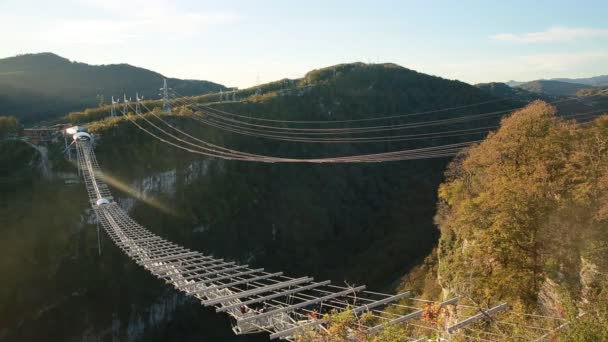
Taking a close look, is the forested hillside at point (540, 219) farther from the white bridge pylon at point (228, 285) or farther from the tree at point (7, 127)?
the tree at point (7, 127)

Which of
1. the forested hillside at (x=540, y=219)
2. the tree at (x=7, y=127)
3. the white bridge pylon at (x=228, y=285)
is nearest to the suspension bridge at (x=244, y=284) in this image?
the white bridge pylon at (x=228, y=285)

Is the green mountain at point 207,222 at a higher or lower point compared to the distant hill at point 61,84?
lower

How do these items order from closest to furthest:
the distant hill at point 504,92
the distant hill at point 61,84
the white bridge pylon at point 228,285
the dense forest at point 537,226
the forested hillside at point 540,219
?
the white bridge pylon at point 228,285
the dense forest at point 537,226
the forested hillside at point 540,219
the distant hill at point 61,84
the distant hill at point 504,92

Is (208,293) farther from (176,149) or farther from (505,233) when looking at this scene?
(176,149)

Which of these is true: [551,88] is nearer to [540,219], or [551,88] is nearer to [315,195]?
[315,195]

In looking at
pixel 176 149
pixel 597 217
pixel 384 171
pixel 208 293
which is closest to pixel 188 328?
pixel 176 149

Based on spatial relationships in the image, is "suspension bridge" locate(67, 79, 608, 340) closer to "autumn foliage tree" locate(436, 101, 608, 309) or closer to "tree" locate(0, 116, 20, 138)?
"autumn foliage tree" locate(436, 101, 608, 309)
